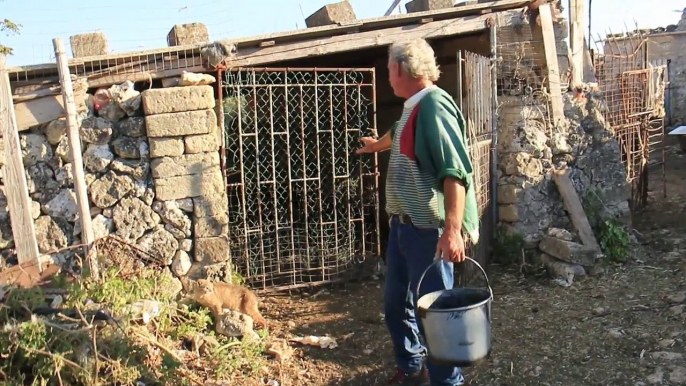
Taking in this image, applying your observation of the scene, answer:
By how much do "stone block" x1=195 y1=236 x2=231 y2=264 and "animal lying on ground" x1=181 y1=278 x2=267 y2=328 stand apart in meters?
0.36

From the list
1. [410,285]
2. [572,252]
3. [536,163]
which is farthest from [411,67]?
[536,163]

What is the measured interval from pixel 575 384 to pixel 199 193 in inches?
127

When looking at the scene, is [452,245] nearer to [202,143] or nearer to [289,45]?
[202,143]

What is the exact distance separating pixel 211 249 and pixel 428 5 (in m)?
3.08

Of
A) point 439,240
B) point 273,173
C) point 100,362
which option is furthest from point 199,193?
point 439,240

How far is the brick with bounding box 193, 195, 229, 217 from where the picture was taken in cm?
557

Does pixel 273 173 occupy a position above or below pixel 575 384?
above

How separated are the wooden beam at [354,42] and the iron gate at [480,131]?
0.33 meters

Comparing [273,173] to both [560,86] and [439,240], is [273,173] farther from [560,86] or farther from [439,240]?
[560,86]

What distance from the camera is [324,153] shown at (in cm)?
657

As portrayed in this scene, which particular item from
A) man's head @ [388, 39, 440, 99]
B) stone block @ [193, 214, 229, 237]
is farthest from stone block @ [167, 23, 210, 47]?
man's head @ [388, 39, 440, 99]

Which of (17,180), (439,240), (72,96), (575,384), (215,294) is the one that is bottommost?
(575,384)

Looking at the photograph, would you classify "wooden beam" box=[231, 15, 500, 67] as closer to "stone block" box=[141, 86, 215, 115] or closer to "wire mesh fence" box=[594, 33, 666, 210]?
"stone block" box=[141, 86, 215, 115]

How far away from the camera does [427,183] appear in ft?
11.4
